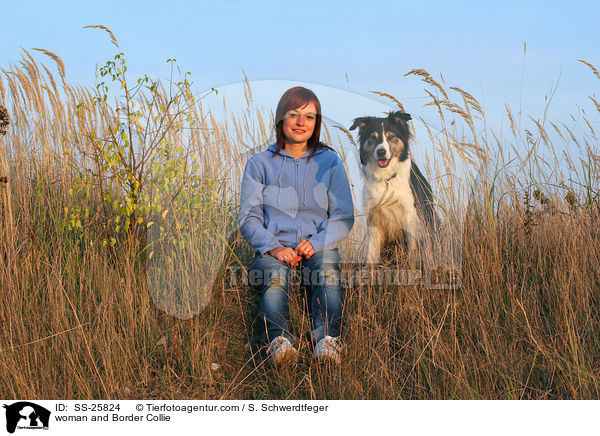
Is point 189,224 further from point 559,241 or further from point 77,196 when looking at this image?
point 559,241

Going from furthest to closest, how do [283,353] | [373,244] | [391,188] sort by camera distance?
[391,188]
[373,244]
[283,353]


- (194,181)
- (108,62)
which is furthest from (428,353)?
(108,62)

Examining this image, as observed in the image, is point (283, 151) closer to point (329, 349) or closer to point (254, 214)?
point (254, 214)

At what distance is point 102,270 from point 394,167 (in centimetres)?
224

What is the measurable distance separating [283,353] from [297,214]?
97 centimetres

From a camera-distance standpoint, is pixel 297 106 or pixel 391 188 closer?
pixel 297 106

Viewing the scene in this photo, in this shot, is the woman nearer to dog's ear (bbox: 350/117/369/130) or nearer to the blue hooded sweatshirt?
the blue hooded sweatshirt

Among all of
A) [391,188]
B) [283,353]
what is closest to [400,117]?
[391,188]

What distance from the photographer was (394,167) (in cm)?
369

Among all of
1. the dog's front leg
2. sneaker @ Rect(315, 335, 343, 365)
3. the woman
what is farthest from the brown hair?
sneaker @ Rect(315, 335, 343, 365)

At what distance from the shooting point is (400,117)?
357 centimetres

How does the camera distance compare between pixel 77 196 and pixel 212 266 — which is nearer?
pixel 212 266

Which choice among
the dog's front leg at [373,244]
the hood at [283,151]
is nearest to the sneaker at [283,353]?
the dog's front leg at [373,244]
